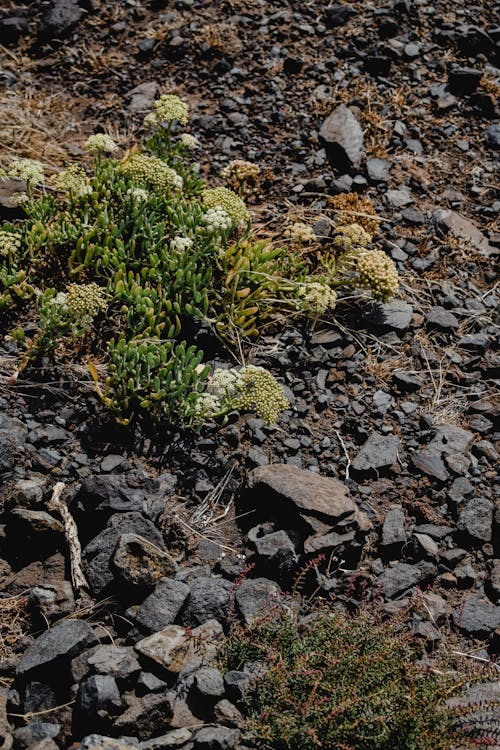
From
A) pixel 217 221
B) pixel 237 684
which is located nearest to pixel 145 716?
pixel 237 684

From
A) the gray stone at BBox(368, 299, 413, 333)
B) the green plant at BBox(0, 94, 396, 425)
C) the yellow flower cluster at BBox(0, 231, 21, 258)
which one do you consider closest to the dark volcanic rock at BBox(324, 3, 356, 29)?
the green plant at BBox(0, 94, 396, 425)

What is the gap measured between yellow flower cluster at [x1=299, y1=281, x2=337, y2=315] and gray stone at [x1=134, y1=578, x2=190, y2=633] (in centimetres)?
236

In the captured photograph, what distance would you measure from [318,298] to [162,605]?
256 cm

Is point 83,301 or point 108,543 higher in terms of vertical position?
point 83,301

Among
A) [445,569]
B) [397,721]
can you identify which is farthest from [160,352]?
[397,721]

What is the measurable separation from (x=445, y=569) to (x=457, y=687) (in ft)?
3.59

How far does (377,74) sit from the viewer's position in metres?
7.79

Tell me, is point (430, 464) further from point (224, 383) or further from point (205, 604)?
point (205, 604)

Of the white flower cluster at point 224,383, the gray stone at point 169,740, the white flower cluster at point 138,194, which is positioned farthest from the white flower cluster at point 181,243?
the gray stone at point 169,740

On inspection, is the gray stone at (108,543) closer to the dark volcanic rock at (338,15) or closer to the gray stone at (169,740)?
the gray stone at (169,740)

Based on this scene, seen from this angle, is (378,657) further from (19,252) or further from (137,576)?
(19,252)

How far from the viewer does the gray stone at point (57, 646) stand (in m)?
3.82

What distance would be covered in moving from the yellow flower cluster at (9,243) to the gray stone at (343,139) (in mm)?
3181

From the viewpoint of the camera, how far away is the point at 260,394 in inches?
193
